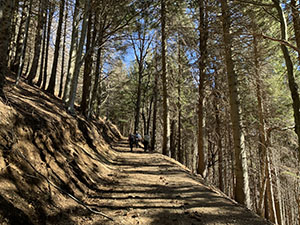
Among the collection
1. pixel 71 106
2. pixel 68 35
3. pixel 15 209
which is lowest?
pixel 15 209

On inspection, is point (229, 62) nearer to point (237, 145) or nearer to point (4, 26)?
point (237, 145)

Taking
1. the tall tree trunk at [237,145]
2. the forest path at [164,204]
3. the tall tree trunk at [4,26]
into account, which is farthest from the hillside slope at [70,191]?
the tall tree trunk at [237,145]

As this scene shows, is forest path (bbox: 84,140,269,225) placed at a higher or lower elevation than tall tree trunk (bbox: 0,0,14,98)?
lower

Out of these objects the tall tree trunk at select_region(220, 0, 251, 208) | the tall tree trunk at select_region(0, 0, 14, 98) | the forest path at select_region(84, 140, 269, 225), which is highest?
the tall tree trunk at select_region(0, 0, 14, 98)

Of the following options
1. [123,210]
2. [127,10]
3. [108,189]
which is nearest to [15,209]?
[123,210]

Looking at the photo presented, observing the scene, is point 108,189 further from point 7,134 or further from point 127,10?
point 127,10

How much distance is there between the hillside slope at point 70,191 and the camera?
2945mm

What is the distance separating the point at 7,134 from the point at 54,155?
4.46ft

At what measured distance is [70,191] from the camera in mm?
4145

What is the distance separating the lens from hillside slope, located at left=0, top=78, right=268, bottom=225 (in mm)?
2945

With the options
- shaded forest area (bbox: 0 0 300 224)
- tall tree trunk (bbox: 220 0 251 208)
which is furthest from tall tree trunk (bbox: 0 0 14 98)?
tall tree trunk (bbox: 220 0 251 208)

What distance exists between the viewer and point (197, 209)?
13.9 ft

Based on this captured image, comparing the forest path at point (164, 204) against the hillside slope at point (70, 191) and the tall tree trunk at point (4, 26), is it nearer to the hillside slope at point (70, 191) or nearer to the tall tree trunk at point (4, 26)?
the hillside slope at point (70, 191)

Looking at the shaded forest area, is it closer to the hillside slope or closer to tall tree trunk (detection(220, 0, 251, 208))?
tall tree trunk (detection(220, 0, 251, 208))
